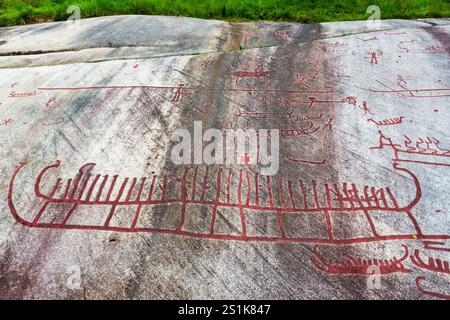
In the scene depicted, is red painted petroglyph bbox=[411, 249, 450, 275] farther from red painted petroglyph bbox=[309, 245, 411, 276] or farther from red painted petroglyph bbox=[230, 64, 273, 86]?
red painted petroglyph bbox=[230, 64, 273, 86]

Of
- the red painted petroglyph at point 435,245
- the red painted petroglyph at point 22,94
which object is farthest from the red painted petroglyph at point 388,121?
the red painted petroglyph at point 22,94

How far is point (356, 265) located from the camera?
122 inches

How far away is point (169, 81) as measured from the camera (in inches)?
212

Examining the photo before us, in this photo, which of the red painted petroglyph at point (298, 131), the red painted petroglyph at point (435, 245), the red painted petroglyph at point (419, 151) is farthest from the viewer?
the red painted petroglyph at point (298, 131)

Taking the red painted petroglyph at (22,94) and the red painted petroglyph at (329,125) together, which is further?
the red painted petroglyph at (22,94)

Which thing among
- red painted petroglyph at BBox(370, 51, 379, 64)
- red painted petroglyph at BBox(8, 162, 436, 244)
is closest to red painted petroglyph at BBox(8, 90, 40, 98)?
red painted petroglyph at BBox(8, 162, 436, 244)

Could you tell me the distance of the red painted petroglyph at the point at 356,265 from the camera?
306 centimetres

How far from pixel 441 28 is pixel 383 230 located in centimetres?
502

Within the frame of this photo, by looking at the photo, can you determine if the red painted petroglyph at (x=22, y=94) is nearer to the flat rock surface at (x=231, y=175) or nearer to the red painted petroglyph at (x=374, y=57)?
the flat rock surface at (x=231, y=175)

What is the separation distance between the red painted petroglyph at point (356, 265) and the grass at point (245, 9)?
6084 millimetres

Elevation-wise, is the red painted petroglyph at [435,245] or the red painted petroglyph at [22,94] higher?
the red painted petroglyph at [22,94]

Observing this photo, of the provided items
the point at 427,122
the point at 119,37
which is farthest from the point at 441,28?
the point at 119,37
